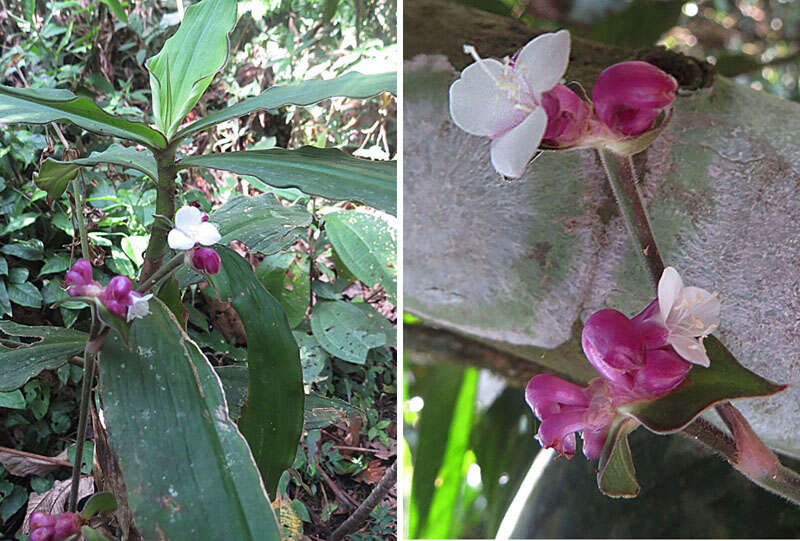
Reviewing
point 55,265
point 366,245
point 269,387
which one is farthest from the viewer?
point 55,265

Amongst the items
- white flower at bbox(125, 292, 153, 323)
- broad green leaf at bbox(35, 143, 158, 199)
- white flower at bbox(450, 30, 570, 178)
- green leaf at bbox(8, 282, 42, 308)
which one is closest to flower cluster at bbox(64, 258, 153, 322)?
white flower at bbox(125, 292, 153, 323)

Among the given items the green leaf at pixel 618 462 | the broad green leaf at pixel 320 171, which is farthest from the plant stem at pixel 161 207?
the green leaf at pixel 618 462

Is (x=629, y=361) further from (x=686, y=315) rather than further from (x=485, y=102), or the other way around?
(x=485, y=102)

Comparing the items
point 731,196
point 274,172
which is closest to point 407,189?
point 274,172

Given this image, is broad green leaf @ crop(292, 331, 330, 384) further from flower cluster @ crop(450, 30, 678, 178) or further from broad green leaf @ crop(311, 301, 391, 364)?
flower cluster @ crop(450, 30, 678, 178)

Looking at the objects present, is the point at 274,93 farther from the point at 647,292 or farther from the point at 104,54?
the point at 104,54

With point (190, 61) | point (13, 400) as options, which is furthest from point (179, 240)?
point (13, 400)
